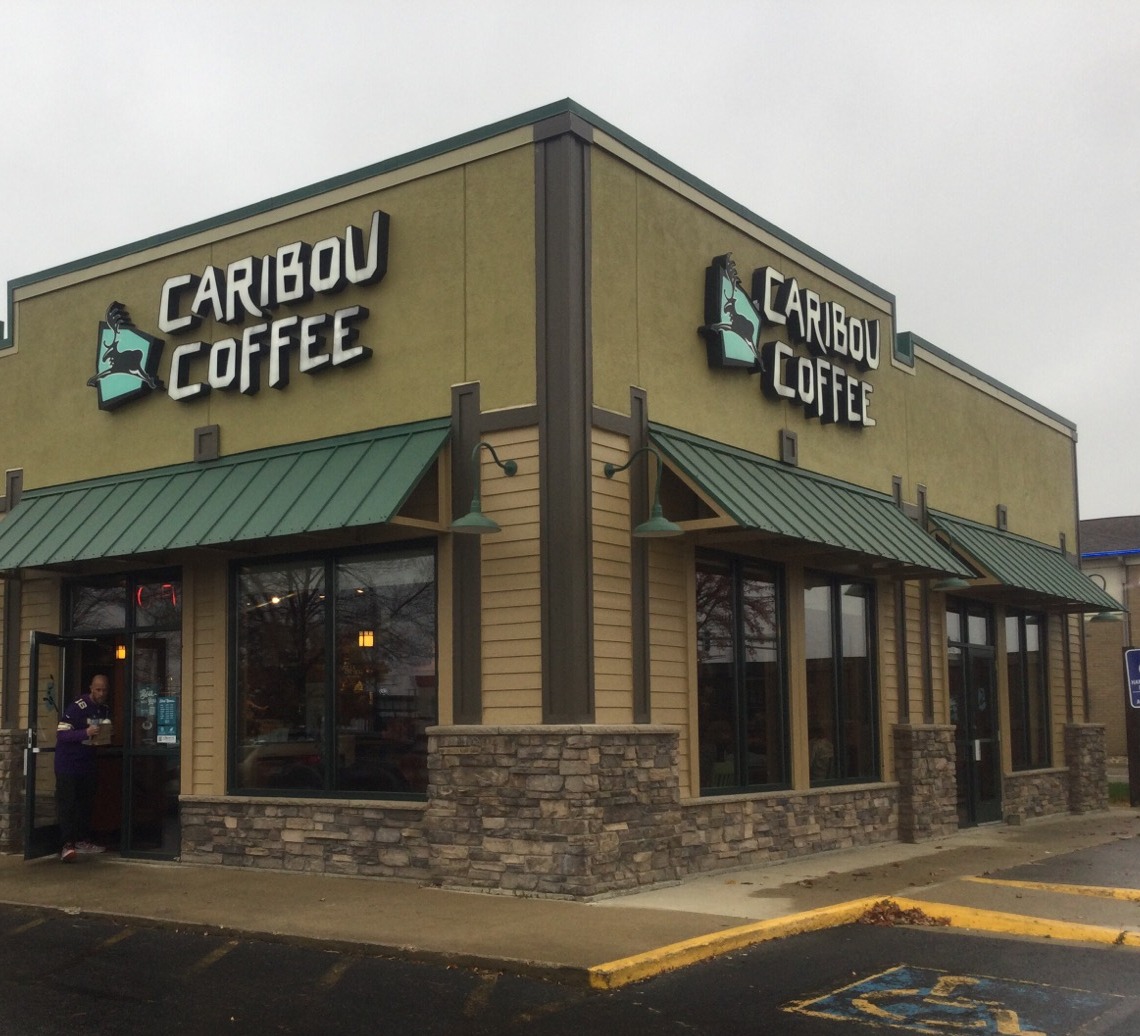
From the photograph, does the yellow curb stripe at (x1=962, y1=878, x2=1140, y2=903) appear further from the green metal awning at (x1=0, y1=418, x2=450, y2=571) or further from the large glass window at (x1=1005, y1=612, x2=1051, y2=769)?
the large glass window at (x1=1005, y1=612, x2=1051, y2=769)

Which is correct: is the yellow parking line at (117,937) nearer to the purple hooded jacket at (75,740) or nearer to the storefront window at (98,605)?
the purple hooded jacket at (75,740)

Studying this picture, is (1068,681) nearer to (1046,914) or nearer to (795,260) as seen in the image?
(795,260)

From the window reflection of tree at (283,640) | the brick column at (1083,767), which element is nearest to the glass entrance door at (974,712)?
the brick column at (1083,767)

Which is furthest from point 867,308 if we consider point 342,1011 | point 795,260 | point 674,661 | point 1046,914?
point 342,1011

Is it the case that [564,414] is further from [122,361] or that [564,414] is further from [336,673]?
[122,361]

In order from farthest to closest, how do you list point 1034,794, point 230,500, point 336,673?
point 1034,794 → point 230,500 → point 336,673

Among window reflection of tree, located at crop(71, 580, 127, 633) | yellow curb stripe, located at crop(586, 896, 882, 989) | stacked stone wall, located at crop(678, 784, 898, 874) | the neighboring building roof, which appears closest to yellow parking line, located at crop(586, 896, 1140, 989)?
yellow curb stripe, located at crop(586, 896, 882, 989)

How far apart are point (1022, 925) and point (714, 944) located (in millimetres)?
2772

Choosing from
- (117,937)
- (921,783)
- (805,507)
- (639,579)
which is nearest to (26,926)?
(117,937)

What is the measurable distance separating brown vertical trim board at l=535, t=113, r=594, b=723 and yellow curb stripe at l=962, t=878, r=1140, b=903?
4362 mm

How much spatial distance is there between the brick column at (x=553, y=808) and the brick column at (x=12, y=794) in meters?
6.13

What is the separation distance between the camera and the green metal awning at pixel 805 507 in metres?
13.0

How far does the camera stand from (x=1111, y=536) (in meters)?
47.0

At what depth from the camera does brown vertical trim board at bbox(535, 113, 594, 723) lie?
1209cm
